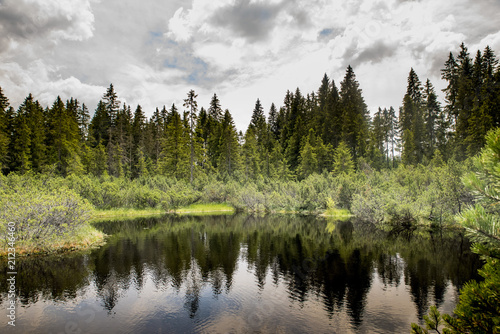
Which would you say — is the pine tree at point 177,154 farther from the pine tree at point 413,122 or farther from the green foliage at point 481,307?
the green foliage at point 481,307

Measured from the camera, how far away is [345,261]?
16797mm

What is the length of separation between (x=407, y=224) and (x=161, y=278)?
84.3ft

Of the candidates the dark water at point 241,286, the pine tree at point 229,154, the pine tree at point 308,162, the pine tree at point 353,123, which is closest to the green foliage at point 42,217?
the dark water at point 241,286

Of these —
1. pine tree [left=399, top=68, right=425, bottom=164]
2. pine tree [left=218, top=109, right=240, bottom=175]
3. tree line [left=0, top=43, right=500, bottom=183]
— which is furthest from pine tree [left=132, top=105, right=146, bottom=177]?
pine tree [left=399, top=68, right=425, bottom=164]

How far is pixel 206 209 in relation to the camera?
152ft

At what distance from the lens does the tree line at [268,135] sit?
43281 mm

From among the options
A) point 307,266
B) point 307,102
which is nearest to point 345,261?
point 307,266

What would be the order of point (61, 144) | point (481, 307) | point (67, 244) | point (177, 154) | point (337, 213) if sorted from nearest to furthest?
point (481, 307) → point (67, 244) → point (337, 213) → point (61, 144) → point (177, 154)

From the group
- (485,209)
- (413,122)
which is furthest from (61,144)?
(413,122)

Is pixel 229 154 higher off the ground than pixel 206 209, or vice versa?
pixel 229 154

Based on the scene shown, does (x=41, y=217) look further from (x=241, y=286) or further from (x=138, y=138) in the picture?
(x=138, y=138)

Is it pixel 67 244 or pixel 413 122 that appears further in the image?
pixel 413 122

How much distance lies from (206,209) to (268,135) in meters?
37.3

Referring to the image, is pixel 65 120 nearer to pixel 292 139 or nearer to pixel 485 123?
pixel 292 139
